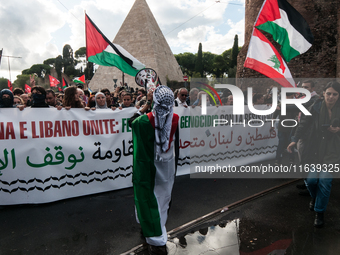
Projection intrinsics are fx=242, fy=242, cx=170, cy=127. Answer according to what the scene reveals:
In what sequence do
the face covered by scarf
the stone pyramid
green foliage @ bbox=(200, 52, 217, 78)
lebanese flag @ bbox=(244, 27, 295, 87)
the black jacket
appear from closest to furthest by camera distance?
the face covered by scarf, the black jacket, lebanese flag @ bbox=(244, 27, 295, 87), the stone pyramid, green foliage @ bbox=(200, 52, 217, 78)

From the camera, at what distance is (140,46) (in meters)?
38.6

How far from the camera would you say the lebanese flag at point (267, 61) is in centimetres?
430

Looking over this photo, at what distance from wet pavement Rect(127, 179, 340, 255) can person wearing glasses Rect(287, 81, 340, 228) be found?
254 millimetres

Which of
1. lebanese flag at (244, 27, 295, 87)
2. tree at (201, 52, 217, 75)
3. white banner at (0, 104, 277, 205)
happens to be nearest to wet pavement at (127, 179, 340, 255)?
white banner at (0, 104, 277, 205)

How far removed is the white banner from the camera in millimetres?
3059

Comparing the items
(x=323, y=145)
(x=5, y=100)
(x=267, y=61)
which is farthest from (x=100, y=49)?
(x=323, y=145)

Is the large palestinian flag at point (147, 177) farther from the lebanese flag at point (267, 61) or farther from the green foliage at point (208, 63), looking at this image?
the green foliage at point (208, 63)

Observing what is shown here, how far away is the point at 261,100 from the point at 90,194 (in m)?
4.60

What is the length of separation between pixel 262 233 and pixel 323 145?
1.18m

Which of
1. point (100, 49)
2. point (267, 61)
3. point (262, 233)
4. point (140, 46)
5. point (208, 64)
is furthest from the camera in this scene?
point (208, 64)

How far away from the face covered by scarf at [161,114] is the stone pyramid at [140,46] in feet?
113

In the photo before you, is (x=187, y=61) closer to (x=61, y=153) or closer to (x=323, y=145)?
(x=61, y=153)

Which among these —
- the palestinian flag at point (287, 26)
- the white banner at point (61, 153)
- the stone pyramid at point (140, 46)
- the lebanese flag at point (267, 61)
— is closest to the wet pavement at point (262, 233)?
the white banner at point (61, 153)

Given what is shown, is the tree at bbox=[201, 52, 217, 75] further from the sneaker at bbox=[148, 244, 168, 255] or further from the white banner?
the sneaker at bbox=[148, 244, 168, 255]
